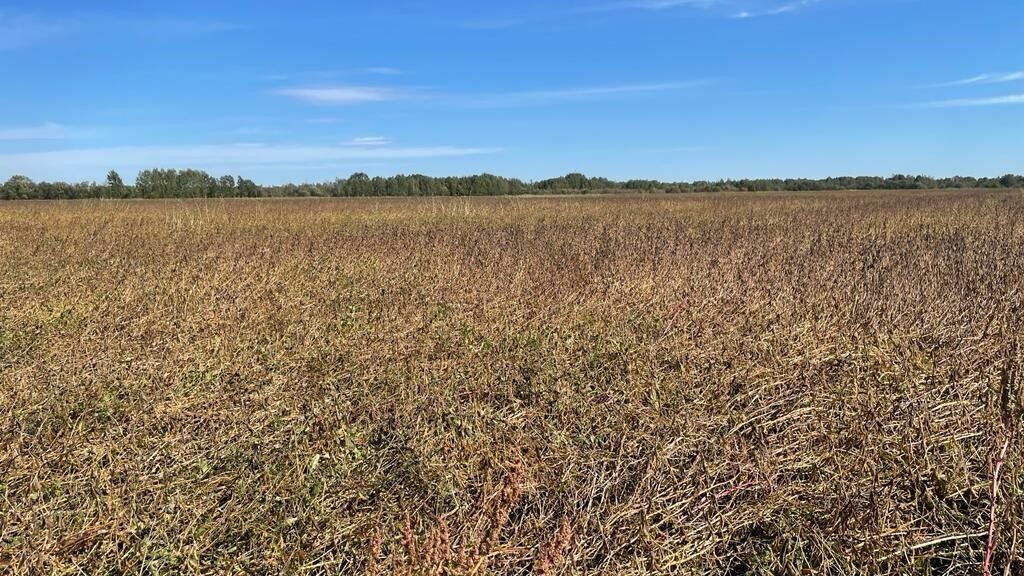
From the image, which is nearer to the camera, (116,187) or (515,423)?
(515,423)

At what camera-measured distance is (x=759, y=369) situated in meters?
3.76

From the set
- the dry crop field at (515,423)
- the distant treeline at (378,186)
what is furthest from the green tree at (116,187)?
the dry crop field at (515,423)

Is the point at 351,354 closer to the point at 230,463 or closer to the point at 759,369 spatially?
the point at 230,463

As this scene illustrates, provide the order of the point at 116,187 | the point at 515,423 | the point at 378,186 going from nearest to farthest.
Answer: the point at 515,423 → the point at 116,187 → the point at 378,186

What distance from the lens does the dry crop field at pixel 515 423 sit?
2.17 metres

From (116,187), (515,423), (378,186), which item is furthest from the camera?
(378,186)

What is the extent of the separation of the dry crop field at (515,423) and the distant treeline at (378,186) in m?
31.5

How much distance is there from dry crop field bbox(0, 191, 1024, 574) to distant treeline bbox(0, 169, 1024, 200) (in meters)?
31.5

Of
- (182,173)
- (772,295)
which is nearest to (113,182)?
(182,173)

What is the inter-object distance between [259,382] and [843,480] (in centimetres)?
330

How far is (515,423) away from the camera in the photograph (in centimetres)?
318

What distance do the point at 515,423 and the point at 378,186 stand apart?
1847 inches

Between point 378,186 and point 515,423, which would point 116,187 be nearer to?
point 378,186

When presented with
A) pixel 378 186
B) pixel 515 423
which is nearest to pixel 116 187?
pixel 378 186
